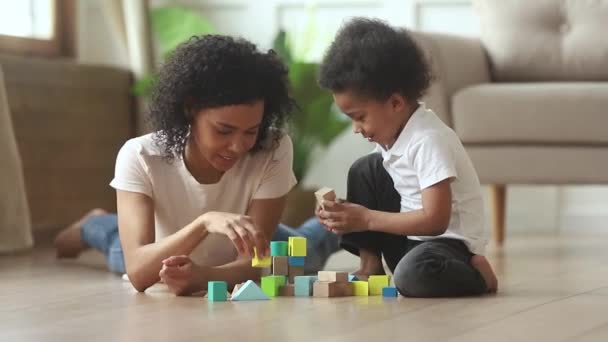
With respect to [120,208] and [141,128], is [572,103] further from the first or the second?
[141,128]

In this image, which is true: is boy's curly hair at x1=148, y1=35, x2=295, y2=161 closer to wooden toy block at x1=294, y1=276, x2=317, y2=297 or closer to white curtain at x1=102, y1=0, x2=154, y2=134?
wooden toy block at x1=294, y1=276, x2=317, y2=297

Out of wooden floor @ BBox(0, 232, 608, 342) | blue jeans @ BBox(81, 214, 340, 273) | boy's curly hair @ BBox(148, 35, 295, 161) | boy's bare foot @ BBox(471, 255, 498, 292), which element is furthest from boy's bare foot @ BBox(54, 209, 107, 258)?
boy's bare foot @ BBox(471, 255, 498, 292)

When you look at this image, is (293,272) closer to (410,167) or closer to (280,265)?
(280,265)

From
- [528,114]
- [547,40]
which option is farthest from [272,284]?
[547,40]

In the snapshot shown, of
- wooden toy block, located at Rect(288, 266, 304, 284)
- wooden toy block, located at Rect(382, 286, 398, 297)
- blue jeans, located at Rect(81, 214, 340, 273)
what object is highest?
wooden toy block, located at Rect(288, 266, 304, 284)

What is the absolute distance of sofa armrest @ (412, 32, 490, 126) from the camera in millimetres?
3271

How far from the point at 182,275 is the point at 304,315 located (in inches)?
13.5

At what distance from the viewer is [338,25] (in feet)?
15.1

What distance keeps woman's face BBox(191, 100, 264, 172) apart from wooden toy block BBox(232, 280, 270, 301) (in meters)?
0.26

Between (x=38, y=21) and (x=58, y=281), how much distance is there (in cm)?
195

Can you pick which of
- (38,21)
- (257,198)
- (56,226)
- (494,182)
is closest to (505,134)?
(494,182)

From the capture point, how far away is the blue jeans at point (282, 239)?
264cm

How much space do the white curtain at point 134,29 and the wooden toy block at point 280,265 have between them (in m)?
2.43

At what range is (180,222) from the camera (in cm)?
221
